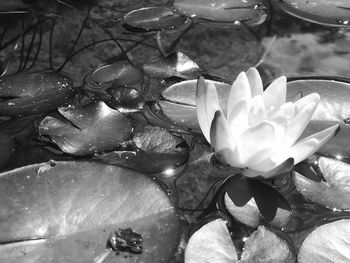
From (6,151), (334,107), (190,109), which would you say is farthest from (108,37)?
(334,107)

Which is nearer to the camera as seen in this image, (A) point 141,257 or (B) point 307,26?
(A) point 141,257

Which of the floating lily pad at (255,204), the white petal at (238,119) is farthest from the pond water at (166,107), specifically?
the white petal at (238,119)

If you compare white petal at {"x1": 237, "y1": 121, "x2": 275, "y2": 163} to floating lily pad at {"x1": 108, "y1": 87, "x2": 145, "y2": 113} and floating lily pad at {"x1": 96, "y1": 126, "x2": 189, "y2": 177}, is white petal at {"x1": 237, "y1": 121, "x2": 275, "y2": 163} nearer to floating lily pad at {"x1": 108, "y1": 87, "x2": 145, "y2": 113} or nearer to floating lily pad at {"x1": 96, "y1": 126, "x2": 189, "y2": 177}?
floating lily pad at {"x1": 96, "y1": 126, "x2": 189, "y2": 177}

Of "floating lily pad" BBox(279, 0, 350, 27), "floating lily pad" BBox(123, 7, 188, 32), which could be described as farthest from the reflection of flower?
"floating lily pad" BBox(279, 0, 350, 27)

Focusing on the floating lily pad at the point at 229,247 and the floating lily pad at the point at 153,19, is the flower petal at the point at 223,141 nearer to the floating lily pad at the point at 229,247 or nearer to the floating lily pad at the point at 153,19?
the floating lily pad at the point at 229,247

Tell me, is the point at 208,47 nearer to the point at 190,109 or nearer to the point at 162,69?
the point at 162,69

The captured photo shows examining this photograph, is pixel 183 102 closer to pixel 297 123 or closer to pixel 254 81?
pixel 254 81
